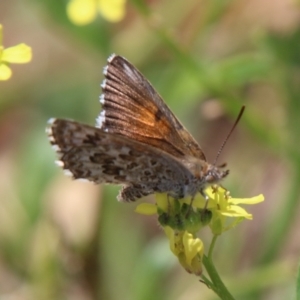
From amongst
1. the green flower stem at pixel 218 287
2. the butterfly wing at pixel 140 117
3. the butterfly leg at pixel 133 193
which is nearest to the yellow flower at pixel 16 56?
the butterfly wing at pixel 140 117

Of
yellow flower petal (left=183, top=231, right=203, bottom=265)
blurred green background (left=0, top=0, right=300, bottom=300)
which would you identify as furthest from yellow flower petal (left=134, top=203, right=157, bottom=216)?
blurred green background (left=0, top=0, right=300, bottom=300)

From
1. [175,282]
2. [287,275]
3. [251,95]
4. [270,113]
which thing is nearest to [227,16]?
[251,95]

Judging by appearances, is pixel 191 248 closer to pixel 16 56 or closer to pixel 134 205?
pixel 16 56

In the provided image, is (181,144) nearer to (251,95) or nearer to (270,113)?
(270,113)

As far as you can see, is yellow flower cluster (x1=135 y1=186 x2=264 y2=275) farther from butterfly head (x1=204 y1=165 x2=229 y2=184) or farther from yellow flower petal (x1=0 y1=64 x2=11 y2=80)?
yellow flower petal (x1=0 y1=64 x2=11 y2=80)

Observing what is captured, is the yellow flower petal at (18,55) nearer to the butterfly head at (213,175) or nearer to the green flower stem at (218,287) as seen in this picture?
the butterfly head at (213,175)
